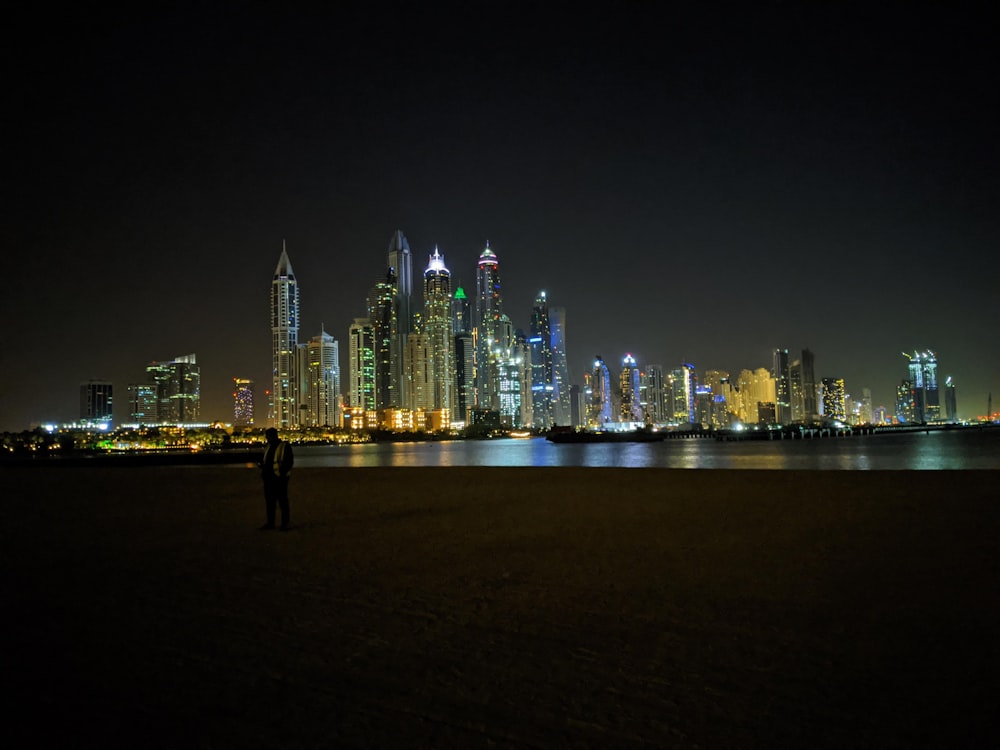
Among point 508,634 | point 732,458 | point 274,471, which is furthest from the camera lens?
point 732,458

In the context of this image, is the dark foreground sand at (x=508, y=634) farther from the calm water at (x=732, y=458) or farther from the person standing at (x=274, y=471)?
the calm water at (x=732, y=458)

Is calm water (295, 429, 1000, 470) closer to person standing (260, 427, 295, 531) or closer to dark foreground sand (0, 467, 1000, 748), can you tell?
person standing (260, 427, 295, 531)

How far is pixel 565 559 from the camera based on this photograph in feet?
24.0

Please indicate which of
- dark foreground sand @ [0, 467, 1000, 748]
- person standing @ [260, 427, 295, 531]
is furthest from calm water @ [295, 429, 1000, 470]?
dark foreground sand @ [0, 467, 1000, 748]

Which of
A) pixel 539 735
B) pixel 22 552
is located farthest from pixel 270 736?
pixel 22 552

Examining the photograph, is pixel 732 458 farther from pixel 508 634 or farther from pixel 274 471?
pixel 508 634

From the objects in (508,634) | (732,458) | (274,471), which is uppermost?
(274,471)

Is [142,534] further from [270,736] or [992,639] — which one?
[992,639]

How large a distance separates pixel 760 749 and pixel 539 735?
0.93m

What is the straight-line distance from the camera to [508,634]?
4.58 meters

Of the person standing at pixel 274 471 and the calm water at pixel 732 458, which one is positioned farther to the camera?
the calm water at pixel 732 458

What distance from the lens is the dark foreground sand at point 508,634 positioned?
10.5ft

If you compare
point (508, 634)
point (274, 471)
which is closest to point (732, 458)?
point (274, 471)

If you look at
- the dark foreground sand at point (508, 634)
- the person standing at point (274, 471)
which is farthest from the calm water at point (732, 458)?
the dark foreground sand at point (508, 634)
